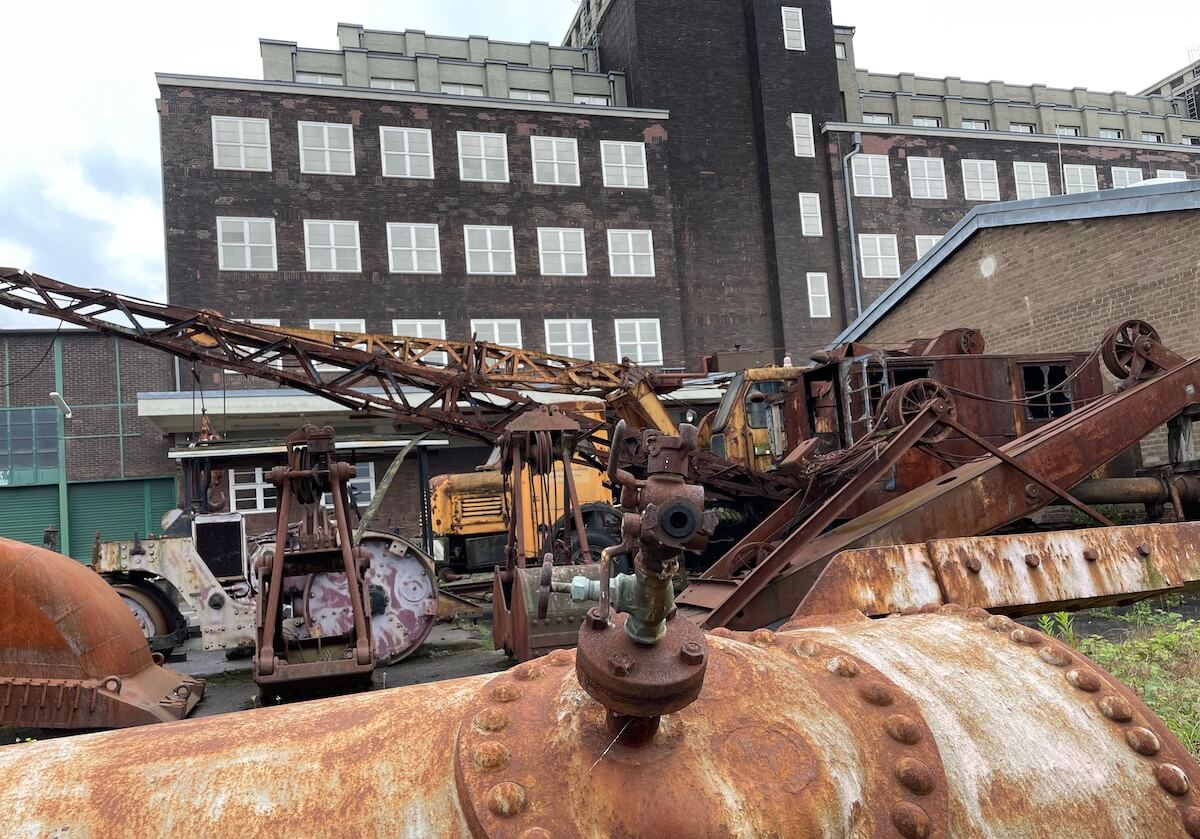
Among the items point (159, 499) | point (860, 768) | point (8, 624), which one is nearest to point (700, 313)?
point (159, 499)

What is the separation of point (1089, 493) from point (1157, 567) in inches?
302

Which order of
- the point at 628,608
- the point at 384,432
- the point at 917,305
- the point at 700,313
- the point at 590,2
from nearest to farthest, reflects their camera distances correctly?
the point at 628,608, the point at 917,305, the point at 384,432, the point at 700,313, the point at 590,2

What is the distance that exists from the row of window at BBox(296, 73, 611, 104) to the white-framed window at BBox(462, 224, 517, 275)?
688cm

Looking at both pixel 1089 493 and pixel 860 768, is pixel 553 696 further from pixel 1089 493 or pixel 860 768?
pixel 1089 493

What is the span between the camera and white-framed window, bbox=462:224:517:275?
95.7ft

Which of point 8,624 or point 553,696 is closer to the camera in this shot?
point 553,696

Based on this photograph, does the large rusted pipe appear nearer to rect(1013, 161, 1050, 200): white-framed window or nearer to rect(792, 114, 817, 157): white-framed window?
rect(792, 114, 817, 157): white-framed window

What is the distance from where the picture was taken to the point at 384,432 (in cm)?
2622

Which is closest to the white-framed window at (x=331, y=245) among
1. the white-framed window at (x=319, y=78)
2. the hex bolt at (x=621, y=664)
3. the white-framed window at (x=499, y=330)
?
the white-framed window at (x=499, y=330)

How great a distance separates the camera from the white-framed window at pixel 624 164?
30984mm

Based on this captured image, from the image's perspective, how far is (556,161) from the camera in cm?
3047

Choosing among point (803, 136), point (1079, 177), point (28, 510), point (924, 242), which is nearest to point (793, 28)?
point (803, 136)

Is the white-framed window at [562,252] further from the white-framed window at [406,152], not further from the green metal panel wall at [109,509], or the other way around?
the green metal panel wall at [109,509]

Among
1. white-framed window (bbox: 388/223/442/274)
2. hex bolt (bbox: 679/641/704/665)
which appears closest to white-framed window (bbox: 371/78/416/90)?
white-framed window (bbox: 388/223/442/274)
